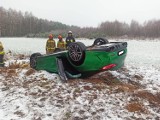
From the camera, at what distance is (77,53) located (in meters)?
5.91

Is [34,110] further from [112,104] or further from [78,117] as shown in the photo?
[112,104]

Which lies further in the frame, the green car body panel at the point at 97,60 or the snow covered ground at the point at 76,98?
the green car body panel at the point at 97,60

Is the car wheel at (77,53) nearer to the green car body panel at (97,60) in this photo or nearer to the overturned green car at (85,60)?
the overturned green car at (85,60)

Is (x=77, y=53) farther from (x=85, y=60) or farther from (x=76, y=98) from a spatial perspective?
(x=76, y=98)

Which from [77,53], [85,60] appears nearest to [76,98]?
[85,60]

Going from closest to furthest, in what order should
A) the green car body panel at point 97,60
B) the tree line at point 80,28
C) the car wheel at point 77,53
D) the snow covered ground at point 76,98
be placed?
the snow covered ground at point 76,98 → the green car body panel at point 97,60 → the car wheel at point 77,53 → the tree line at point 80,28

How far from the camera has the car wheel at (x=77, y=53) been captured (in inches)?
229

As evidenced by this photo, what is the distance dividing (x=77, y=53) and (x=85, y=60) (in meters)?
0.29

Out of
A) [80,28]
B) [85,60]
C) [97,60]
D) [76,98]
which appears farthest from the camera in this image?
[80,28]

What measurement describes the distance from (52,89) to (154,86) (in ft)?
9.82

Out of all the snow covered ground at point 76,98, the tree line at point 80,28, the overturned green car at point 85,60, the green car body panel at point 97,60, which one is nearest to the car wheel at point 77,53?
the overturned green car at point 85,60

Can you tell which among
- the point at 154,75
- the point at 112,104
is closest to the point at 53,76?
the point at 112,104

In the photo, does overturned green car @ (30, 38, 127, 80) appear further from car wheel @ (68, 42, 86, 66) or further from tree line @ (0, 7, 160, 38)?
tree line @ (0, 7, 160, 38)

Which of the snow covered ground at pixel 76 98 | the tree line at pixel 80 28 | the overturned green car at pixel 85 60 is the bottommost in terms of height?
the snow covered ground at pixel 76 98
